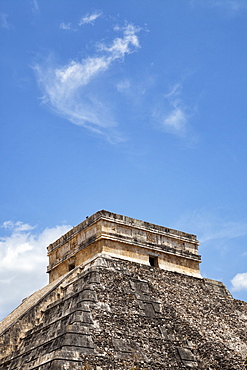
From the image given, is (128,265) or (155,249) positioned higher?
(155,249)

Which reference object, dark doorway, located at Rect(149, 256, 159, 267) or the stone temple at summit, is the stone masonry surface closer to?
the stone temple at summit

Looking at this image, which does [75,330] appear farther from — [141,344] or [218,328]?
[218,328]

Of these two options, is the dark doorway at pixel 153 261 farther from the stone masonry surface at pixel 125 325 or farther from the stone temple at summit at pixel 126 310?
the stone masonry surface at pixel 125 325

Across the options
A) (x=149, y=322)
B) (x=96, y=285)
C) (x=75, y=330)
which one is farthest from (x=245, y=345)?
(x=75, y=330)

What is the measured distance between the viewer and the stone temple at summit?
43.1ft

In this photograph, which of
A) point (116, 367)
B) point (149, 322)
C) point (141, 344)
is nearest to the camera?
point (116, 367)

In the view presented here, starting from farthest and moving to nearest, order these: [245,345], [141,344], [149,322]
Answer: [245,345]
[149,322]
[141,344]

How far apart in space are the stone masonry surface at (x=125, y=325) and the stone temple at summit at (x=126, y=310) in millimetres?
28

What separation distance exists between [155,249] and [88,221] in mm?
2629

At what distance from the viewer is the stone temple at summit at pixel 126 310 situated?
13125 mm

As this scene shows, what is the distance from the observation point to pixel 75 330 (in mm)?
12938

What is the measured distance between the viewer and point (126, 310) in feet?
48.4

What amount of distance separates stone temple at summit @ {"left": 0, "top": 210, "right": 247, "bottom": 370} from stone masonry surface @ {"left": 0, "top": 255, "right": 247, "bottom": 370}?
1.1 inches

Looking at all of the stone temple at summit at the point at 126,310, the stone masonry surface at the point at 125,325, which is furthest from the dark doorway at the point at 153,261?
the stone masonry surface at the point at 125,325
